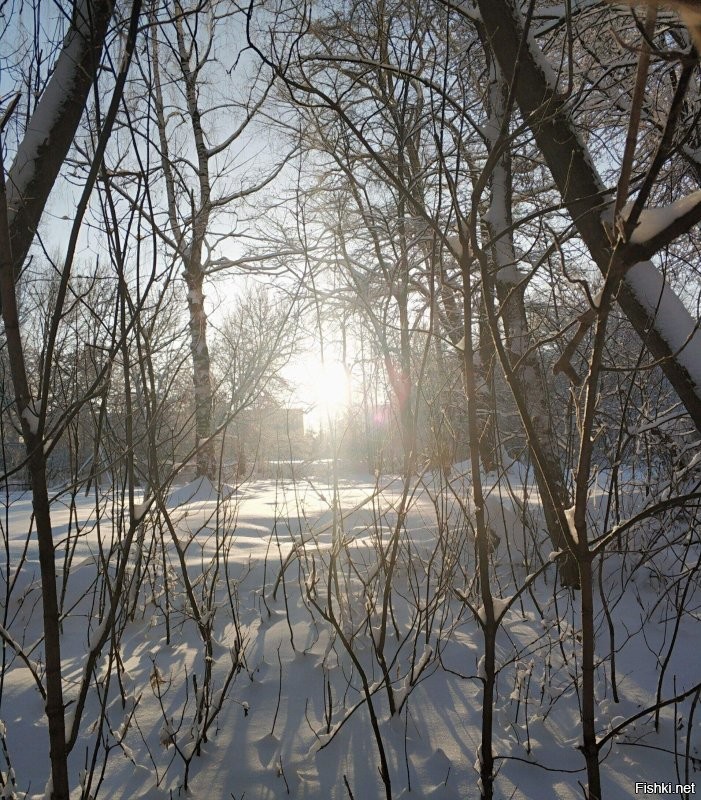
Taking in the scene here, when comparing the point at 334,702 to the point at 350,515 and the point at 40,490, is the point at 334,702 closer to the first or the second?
the point at 350,515

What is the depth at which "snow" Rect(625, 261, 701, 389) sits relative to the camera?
1.79 metres

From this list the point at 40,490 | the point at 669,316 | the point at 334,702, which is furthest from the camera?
the point at 669,316

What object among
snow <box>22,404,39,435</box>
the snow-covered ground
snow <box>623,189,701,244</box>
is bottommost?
the snow-covered ground

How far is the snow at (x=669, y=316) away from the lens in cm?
179

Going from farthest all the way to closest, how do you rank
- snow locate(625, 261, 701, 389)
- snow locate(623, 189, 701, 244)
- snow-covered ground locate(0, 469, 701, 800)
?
snow locate(625, 261, 701, 389) → snow-covered ground locate(0, 469, 701, 800) → snow locate(623, 189, 701, 244)

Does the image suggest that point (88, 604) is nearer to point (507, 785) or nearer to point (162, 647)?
point (162, 647)

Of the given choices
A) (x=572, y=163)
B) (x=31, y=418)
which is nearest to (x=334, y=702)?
(x=31, y=418)

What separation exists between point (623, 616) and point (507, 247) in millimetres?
2079

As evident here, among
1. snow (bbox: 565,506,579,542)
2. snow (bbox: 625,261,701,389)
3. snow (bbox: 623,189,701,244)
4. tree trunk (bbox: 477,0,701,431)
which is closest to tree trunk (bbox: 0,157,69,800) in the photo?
snow (bbox: 565,506,579,542)

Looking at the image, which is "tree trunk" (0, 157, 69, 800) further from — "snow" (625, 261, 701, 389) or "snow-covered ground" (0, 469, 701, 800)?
"snow" (625, 261, 701, 389)

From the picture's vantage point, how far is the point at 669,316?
1825 millimetres

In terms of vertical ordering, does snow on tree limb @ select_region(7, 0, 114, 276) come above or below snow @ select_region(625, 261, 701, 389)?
above

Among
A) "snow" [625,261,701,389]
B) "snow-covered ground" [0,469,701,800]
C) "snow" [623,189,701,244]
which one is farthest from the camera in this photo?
"snow" [625,261,701,389]

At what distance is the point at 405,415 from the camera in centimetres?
141
